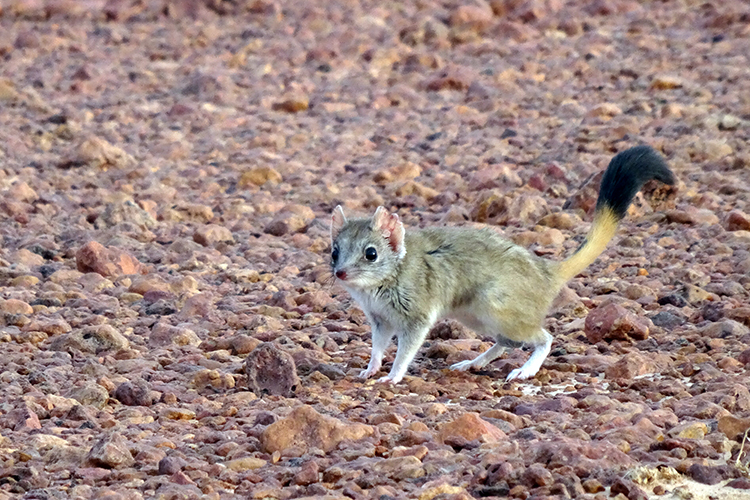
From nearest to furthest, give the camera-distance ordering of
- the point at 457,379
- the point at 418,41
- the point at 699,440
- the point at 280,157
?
the point at 699,440 < the point at 457,379 < the point at 280,157 < the point at 418,41

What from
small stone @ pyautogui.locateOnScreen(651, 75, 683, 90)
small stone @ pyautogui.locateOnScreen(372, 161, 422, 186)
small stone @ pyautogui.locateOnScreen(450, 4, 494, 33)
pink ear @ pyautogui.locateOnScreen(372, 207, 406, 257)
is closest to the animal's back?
pink ear @ pyautogui.locateOnScreen(372, 207, 406, 257)

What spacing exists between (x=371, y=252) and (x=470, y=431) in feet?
6.04

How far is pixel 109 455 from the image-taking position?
15.1ft

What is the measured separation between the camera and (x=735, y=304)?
6805mm

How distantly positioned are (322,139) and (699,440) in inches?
288

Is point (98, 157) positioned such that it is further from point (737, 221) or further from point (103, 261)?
point (737, 221)

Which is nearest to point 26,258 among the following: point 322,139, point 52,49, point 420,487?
point 322,139

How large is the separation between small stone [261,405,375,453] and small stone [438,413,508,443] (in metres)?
0.32

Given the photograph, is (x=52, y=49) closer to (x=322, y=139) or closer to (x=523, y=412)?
(x=322, y=139)

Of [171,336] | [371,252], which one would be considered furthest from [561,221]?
[171,336]

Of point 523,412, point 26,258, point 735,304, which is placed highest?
point 735,304

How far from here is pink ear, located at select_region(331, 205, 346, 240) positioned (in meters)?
6.80

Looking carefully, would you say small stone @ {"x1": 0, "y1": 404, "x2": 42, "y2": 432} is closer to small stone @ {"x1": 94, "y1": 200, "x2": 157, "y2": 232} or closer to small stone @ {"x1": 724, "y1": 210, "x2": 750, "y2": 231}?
small stone @ {"x1": 94, "y1": 200, "x2": 157, "y2": 232}

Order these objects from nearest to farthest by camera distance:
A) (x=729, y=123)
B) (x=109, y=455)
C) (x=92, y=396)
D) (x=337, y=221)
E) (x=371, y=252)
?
(x=109, y=455) < (x=92, y=396) < (x=371, y=252) < (x=337, y=221) < (x=729, y=123)
